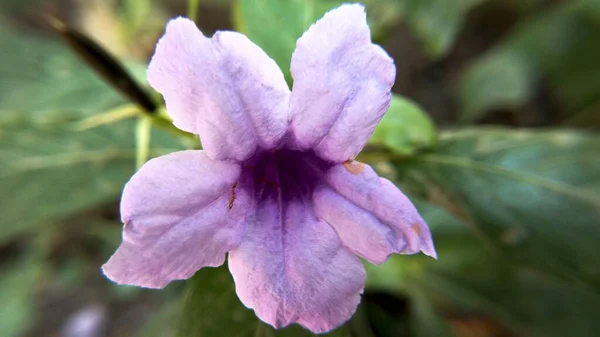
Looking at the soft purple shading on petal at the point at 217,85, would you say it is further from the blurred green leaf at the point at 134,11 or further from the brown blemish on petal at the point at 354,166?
the blurred green leaf at the point at 134,11

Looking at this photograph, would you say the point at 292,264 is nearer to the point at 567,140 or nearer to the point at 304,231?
the point at 304,231

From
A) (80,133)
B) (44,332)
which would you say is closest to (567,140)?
(80,133)

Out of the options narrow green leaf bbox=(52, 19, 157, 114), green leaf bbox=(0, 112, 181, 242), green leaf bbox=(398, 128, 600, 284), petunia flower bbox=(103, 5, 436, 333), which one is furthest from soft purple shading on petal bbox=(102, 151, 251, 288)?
green leaf bbox=(0, 112, 181, 242)

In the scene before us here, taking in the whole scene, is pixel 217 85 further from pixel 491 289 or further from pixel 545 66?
pixel 545 66

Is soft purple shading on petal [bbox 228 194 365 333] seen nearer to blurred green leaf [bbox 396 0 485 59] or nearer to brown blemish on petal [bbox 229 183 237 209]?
brown blemish on petal [bbox 229 183 237 209]

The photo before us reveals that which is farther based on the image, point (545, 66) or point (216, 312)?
point (545, 66)

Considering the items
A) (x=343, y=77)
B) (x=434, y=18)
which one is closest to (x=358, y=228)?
(x=343, y=77)
